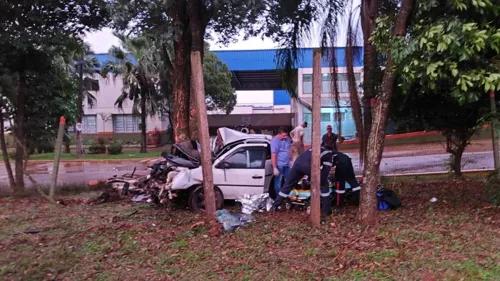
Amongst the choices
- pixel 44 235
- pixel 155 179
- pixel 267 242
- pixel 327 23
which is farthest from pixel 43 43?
pixel 267 242

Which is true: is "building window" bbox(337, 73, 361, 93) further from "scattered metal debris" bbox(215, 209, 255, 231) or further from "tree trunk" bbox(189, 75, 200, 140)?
"scattered metal debris" bbox(215, 209, 255, 231)

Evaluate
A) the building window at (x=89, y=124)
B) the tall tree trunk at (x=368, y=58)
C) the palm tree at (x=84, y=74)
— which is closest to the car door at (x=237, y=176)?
the tall tree trunk at (x=368, y=58)

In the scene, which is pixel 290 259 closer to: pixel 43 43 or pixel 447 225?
pixel 447 225

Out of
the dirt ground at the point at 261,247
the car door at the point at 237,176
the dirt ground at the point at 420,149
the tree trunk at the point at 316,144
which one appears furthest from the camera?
the dirt ground at the point at 420,149

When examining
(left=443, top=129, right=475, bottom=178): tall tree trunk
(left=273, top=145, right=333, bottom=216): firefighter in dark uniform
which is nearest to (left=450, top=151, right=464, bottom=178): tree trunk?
(left=443, top=129, right=475, bottom=178): tall tree trunk

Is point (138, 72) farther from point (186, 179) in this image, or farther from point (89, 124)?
point (186, 179)

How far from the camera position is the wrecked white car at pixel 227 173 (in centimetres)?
938

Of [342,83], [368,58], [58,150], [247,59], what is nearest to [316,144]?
[368,58]

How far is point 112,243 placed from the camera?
21.7 feet

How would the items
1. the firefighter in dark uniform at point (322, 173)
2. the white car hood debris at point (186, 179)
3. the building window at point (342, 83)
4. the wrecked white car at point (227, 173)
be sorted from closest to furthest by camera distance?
the firefighter in dark uniform at point (322, 173) → the white car hood debris at point (186, 179) → the wrecked white car at point (227, 173) → the building window at point (342, 83)

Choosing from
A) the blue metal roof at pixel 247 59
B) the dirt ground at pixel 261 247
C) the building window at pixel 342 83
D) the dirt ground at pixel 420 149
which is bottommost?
the dirt ground at pixel 261 247

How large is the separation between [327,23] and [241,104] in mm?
42730

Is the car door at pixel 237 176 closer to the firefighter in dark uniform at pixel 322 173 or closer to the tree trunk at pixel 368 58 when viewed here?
the firefighter in dark uniform at pixel 322 173

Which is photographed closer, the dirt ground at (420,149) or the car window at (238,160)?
the car window at (238,160)
